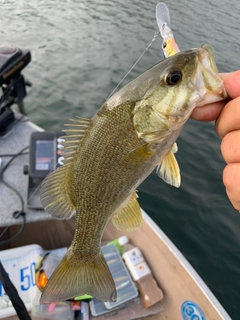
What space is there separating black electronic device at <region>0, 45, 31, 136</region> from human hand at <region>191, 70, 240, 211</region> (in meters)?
3.50

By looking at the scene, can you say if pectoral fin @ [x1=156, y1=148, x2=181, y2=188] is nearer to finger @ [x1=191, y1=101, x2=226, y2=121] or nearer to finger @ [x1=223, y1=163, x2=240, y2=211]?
finger @ [x1=191, y1=101, x2=226, y2=121]

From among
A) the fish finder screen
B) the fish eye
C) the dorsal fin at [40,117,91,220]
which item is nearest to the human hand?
the fish eye

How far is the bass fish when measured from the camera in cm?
137

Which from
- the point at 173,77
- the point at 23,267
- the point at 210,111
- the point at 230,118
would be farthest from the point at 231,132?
the point at 23,267

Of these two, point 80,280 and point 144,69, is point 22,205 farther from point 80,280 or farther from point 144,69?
point 144,69

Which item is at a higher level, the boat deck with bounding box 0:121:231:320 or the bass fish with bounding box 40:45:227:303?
the bass fish with bounding box 40:45:227:303

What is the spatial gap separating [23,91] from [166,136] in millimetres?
3797

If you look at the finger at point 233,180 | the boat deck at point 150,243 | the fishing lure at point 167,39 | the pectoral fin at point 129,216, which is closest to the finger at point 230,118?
the finger at point 233,180

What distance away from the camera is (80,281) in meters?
1.73

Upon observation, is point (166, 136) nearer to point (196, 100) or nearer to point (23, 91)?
point (196, 100)

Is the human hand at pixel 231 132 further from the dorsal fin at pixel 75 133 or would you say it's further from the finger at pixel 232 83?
the dorsal fin at pixel 75 133

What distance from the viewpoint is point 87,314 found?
280 centimetres

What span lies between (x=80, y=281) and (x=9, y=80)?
3447mm

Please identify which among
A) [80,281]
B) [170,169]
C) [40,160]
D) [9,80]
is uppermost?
[170,169]
